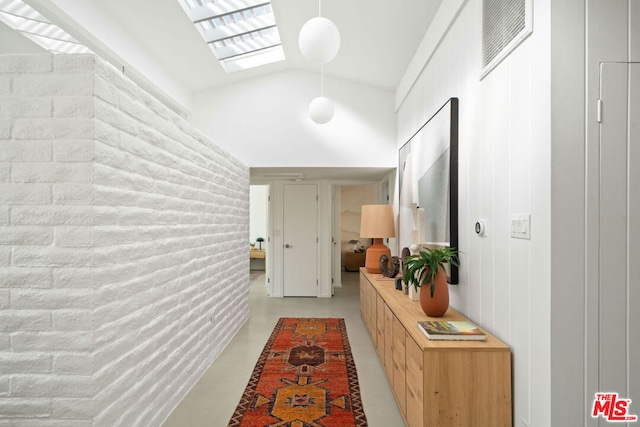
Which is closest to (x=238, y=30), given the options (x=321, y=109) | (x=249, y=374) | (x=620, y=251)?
(x=321, y=109)

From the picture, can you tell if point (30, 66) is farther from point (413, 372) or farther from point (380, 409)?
point (380, 409)

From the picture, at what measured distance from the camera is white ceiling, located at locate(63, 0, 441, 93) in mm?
3195

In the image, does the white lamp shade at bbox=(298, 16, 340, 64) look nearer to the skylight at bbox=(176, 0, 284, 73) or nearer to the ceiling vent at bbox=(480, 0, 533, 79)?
the ceiling vent at bbox=(480, 0, 533, 79)

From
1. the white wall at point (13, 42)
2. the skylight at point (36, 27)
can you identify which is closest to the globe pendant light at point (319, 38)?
the skylight at point (36, 27)

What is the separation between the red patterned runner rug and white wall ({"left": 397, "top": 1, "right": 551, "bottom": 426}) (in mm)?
1089

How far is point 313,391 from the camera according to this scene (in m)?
2.77

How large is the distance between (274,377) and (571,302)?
89.9 inches

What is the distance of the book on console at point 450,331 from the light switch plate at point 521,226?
0.56 metres

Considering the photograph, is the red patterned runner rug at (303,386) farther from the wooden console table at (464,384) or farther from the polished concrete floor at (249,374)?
the wooden console table at (464,384)

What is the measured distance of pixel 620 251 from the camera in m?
A: 1.55

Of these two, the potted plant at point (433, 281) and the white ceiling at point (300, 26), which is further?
the white ceiling at point (300, 26)

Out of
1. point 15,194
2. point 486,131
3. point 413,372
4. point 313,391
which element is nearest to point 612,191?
point 486,131

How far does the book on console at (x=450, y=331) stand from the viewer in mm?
1932

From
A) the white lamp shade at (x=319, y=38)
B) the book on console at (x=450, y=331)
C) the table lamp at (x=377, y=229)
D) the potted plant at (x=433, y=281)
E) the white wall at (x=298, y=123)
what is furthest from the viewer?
the white wall at (x=298, y=123)
